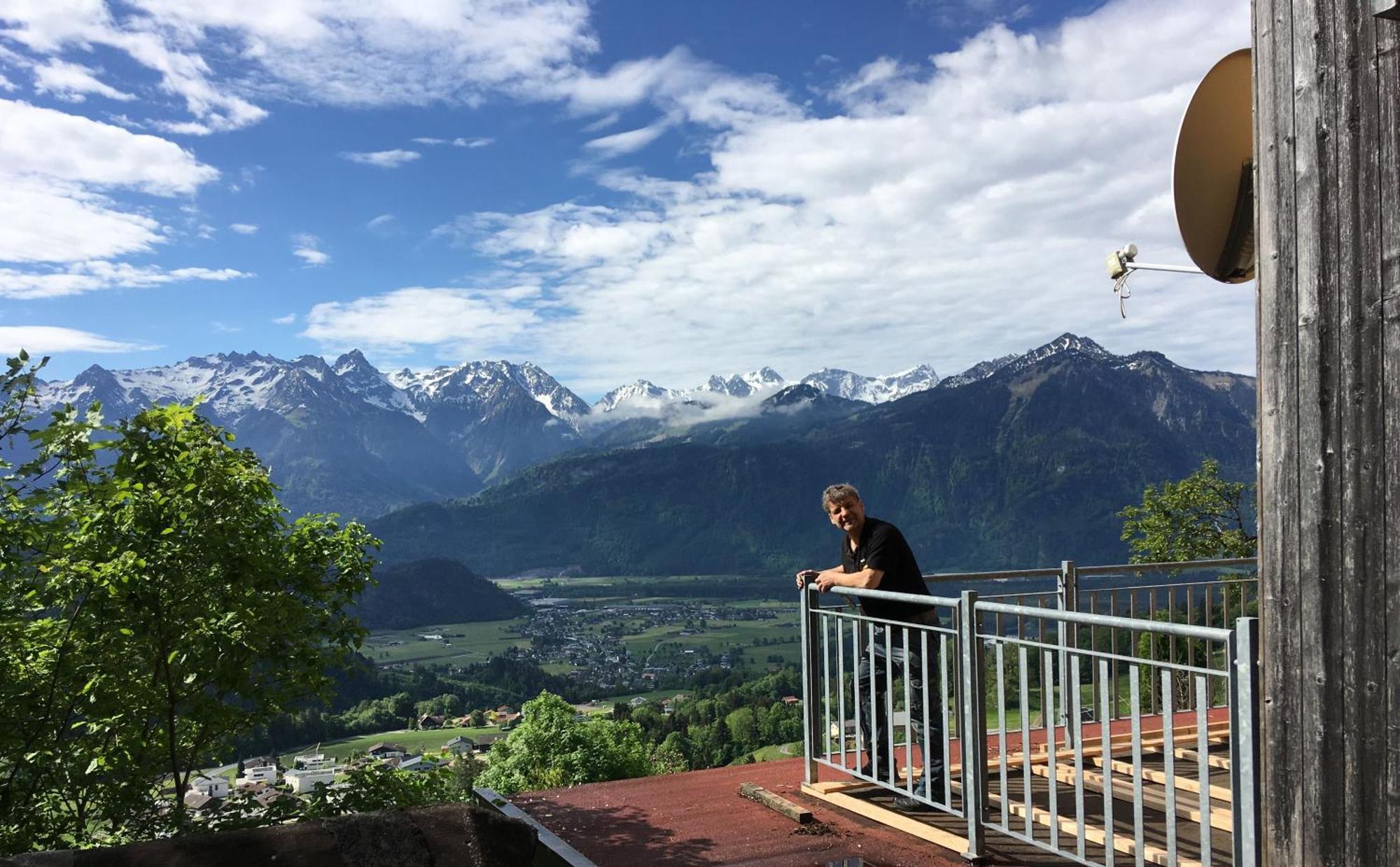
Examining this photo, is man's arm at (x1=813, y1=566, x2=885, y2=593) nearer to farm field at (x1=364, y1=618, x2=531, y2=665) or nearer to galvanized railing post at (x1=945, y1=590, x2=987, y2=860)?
galvanized railing post at (x1=945, y1=590, x2=987, y2=860)

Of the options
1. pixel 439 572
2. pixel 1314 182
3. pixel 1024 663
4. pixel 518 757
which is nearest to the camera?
pixel 1314 182

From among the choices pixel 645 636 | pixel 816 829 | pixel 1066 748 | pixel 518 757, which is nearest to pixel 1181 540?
pixel 518 757

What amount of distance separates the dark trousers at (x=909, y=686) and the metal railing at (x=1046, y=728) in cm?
1

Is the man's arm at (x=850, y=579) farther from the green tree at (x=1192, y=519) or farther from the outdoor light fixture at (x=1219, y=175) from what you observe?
the green tree at (x=1192, y=519)

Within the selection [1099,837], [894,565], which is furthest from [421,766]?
[1099,837]

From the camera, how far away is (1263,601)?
298cm

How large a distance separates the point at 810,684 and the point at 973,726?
137 cm

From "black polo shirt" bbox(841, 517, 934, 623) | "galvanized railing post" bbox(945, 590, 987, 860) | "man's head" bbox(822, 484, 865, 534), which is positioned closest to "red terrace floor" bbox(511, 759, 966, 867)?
"galvanized railing post" bbox(945, 590, 987, 860)

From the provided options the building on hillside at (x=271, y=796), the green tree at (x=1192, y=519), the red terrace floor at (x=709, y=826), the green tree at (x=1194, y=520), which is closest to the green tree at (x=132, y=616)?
the building on hillside at (x=271, y=796)

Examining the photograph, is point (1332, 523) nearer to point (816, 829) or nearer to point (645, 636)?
point (816, 829)

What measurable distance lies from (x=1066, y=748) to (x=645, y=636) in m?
141

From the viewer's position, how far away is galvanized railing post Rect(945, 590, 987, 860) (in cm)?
448

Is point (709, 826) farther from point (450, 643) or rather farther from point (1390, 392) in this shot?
point (450, 643)

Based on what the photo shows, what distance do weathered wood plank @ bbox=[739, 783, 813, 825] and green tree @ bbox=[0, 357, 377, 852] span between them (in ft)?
8.42
